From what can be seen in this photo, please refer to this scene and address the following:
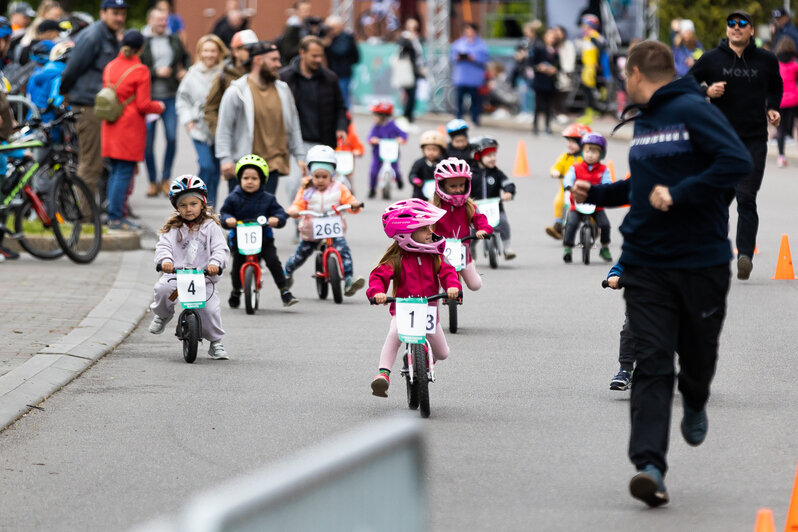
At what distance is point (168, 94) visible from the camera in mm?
19500

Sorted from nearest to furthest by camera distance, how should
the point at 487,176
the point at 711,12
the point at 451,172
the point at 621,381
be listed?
the point at 621,381 < the point at 451,172 < the point at 487,176 < the point at 711,12

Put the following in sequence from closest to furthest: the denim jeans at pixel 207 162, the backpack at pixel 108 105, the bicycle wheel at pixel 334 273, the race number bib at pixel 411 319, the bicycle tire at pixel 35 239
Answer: the race number bib at pixel 411 319
the bicycle wheel at pixel 334 273
the bicycle tire at pixel 35 239
the backpack at pixel 108 105
the denim jeans at pixel 207 162

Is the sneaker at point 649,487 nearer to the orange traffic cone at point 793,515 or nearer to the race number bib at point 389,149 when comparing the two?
the orange traffic cone at point 793,515

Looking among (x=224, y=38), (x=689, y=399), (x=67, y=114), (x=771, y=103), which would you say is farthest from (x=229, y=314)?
(x=224, y=38)

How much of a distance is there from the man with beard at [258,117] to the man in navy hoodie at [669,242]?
804 cm

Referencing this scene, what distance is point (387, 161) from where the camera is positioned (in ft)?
68.9

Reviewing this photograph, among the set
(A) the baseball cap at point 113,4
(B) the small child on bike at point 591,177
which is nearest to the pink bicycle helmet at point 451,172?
(B) the small child on bike at point 591,177

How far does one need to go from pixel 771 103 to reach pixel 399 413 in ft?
19.1

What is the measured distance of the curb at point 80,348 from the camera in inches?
332

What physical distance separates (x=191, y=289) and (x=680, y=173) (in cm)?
449

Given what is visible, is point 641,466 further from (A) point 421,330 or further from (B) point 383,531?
(B) point 383,531

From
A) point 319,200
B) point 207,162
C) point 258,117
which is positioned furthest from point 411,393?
point 207,162

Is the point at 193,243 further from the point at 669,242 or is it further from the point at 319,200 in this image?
the point at 669,242

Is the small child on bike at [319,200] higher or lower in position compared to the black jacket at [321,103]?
lower
